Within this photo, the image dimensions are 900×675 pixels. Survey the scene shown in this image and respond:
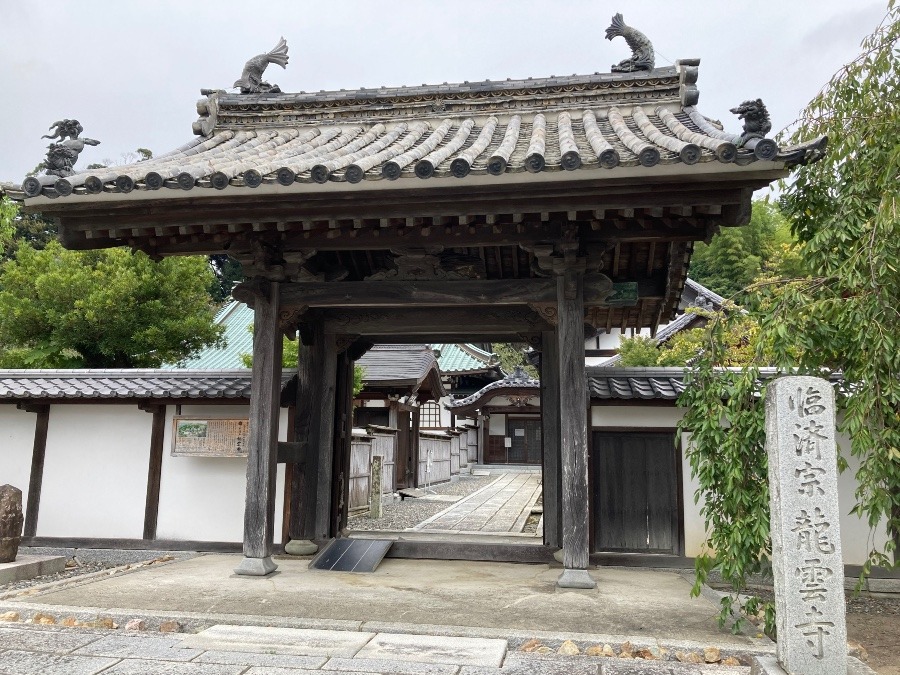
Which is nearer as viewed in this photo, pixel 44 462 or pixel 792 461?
pixel 792 461

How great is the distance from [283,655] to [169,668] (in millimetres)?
666

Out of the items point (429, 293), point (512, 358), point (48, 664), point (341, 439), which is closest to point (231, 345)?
point (341, 439)

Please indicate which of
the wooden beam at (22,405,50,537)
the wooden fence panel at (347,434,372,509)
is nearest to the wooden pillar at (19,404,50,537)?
the wooden beam at (22,405,50,537)

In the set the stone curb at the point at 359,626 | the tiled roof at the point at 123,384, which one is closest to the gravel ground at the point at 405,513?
the tiled roof at the point at 123,384

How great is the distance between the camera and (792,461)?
12.8 feet

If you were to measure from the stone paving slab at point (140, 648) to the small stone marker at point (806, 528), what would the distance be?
11.9 feet

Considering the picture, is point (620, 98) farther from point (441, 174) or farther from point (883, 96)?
point (441, 174)

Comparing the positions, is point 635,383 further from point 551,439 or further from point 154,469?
point 154,469

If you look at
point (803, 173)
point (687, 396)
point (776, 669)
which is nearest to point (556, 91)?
point (803, 173)

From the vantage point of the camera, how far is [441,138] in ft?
22.9

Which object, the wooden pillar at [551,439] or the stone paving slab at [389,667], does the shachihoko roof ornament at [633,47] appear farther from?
the stone paving slab at [389,667]

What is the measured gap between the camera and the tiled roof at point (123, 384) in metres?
8.36

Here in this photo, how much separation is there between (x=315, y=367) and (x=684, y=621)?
16.5ft

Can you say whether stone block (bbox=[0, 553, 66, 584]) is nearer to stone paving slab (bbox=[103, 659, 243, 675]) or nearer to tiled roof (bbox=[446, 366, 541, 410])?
stone paving slab (bbox=[103, 659, 243, 675])
